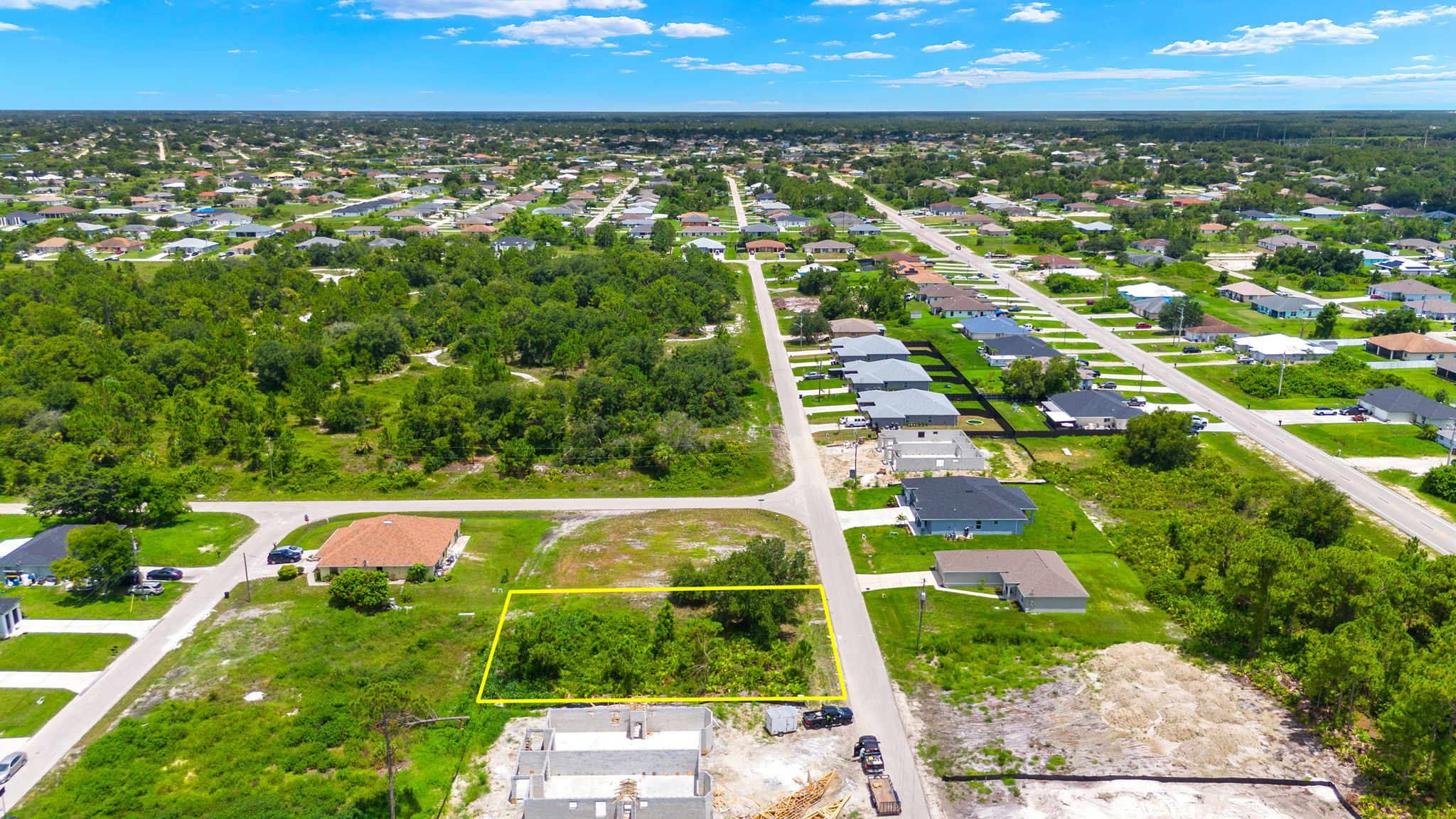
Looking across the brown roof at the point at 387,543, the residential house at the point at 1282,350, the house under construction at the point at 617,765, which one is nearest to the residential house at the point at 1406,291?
the residential house at the point at 1282,350

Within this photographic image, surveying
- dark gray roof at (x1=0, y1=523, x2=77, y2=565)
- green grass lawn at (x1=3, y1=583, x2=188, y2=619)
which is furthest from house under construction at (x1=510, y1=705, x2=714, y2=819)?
dark gray roof at (x1=0, y1=523, x2=77, y2=565)

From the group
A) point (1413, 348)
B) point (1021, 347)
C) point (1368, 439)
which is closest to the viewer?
point (1368, 439)

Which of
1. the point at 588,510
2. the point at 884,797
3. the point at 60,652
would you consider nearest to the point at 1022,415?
the point at 588,510

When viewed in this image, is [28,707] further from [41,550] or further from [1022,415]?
[1022,415]

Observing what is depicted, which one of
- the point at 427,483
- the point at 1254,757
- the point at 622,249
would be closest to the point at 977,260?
the point at 622,249

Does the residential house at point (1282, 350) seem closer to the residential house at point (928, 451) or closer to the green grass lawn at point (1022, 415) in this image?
the green grass lawn at point (1022, 415)

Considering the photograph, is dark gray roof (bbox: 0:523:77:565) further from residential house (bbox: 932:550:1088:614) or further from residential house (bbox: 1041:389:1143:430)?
residential house (bbox: 1041:389:1143:430)
